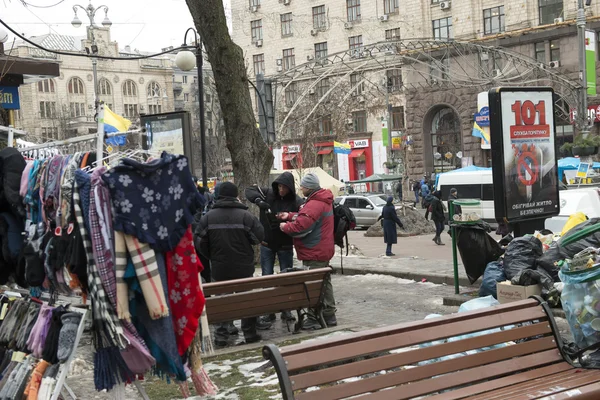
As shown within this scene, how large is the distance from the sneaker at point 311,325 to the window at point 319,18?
49.0 metres

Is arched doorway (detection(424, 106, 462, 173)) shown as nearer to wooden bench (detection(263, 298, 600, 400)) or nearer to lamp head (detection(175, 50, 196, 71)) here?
lamp head (detection(175, 50, 196, 71))

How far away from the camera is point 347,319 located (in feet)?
31.7

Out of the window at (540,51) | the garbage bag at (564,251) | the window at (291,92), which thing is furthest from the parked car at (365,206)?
the garbage bag at (564,251)

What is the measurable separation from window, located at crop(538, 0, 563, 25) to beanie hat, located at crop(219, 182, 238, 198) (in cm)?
3724

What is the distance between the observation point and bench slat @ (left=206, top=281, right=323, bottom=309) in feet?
25.7

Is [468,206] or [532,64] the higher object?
[532,64]

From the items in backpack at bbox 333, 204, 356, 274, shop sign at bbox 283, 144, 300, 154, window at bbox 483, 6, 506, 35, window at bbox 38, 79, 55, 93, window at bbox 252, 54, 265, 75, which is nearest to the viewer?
backpack at bbox 333, 204, 356, 274

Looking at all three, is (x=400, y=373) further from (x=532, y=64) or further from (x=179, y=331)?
(x=532, y=64)

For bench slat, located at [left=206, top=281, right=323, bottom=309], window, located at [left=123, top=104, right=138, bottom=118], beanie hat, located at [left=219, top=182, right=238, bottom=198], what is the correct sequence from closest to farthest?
bench slat, located at [left=206, top=281, right=323, bottom=309], beanie hat, located at [left=219, top=182, right=238, bottom=198], window, located at [left=123, top=104, right=138, bottom=118]

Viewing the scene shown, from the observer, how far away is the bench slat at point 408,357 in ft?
13.1

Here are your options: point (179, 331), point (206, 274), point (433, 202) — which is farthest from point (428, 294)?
point (433, 202)

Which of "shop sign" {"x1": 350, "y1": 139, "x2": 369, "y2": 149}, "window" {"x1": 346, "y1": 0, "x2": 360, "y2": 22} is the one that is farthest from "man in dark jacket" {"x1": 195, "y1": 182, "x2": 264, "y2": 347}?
"window" {"x1": 346, "y1": 0, "x2": 360, "y2": 22}

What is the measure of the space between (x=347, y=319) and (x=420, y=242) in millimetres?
13754

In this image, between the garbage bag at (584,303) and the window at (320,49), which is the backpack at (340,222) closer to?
the garbage bag at (584,303)
